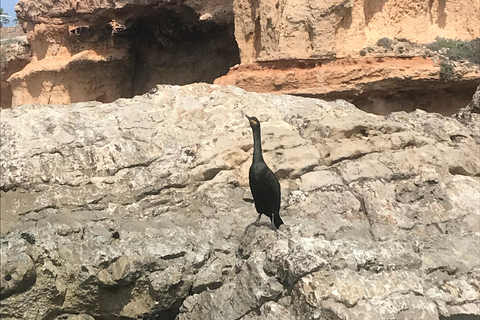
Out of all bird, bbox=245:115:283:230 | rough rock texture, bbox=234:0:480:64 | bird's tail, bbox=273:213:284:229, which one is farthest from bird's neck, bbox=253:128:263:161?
rough rock texture, bbox=234:0:480:64

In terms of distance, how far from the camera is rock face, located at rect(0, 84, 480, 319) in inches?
145

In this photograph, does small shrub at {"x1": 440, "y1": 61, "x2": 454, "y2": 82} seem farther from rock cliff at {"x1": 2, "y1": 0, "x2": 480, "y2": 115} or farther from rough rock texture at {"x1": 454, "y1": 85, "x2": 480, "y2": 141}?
rough rock texture at {"x1": 454, "y1": 85, "x2": 480, "y2": 141}

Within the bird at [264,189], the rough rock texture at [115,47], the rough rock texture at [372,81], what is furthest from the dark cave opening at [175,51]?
the bird at [264,189]

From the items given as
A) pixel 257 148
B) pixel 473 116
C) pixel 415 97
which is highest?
pixel 257 148

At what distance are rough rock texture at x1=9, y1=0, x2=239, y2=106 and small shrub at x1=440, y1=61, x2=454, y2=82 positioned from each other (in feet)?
17.6

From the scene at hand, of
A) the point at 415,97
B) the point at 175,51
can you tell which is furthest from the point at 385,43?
the point at 175,51

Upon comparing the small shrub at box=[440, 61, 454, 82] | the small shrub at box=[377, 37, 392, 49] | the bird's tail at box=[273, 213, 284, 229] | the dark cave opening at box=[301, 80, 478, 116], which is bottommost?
the dark cave opening at box=[301, 80, 478, 116]

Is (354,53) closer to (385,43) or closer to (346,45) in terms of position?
(346,45)

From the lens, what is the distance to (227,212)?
184 inches

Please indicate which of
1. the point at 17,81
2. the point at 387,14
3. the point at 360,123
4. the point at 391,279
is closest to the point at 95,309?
the point at 391,279

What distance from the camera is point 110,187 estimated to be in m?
4.64

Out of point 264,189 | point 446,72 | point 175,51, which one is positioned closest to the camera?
point 264,189

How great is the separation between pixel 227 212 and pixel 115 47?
9899mm

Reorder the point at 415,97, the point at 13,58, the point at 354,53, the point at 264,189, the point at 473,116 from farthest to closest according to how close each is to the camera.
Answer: the point at 13,58, the point at 415,97, the point at 354,53, the point at 473,116, the point at 264,189
